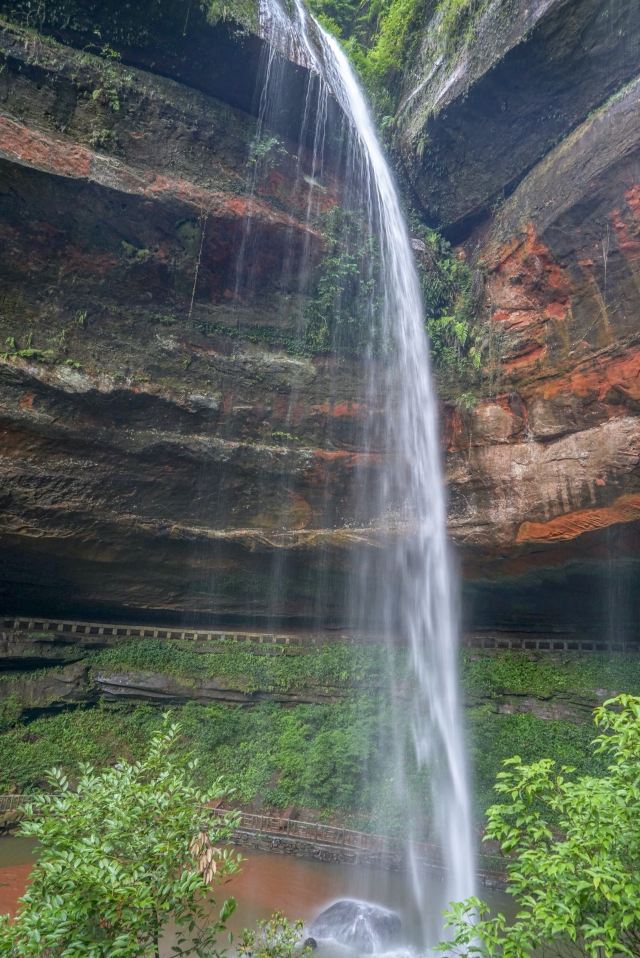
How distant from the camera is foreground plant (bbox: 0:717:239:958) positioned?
289cm

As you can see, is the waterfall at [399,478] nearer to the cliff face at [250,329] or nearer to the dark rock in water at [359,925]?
the cliff face at [250,329]

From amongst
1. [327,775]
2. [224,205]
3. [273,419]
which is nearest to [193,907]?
[327,775]

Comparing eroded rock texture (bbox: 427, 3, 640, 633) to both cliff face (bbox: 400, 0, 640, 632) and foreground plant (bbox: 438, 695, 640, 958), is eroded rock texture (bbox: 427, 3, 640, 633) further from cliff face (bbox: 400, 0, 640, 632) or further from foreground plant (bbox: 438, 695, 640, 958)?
foreground plant (bbox: 438, 695, 640, 958)

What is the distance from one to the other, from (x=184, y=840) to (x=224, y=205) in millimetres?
11560

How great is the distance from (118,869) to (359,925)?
243 inches

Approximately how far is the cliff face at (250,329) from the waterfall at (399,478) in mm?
465

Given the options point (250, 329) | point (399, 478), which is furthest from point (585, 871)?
point (250, 329)

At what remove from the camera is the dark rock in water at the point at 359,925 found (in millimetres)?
7418

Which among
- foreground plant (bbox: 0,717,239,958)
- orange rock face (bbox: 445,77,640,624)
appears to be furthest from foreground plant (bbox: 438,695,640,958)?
orange rock face (bbox: 445,77,640,624)

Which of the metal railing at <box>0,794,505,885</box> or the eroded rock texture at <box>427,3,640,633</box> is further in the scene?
the eroded rock texture at <box>427,3,640,633</box>

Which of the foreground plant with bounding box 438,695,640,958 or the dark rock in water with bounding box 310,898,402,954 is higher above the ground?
the foreground plant with bounding box 438,695,640,958

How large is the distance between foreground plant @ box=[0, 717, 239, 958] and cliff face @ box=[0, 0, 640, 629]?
28.0 ft

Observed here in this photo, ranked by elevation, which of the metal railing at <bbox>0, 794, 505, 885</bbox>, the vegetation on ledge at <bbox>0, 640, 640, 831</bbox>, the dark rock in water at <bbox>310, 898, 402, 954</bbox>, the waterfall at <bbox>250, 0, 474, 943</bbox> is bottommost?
the dark rock in water at <bbox>310, 898, 402, 954</bbox>

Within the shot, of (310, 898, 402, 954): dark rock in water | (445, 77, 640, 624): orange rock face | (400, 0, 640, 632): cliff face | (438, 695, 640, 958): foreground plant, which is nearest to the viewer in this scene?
(438, 695, 640, 958): foreground plant
